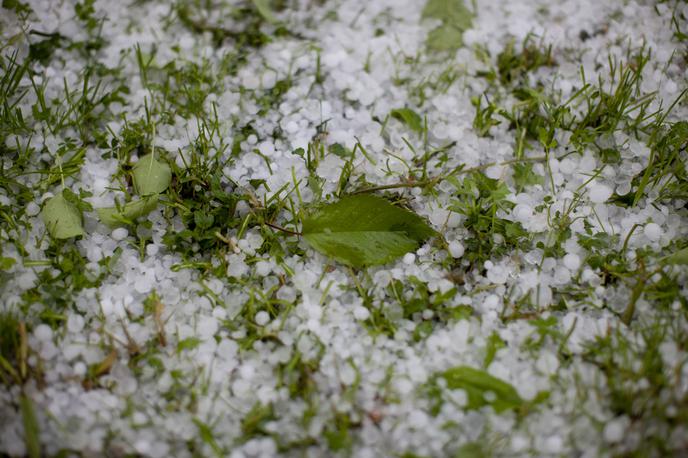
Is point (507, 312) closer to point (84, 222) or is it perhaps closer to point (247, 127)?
point (247, 127)

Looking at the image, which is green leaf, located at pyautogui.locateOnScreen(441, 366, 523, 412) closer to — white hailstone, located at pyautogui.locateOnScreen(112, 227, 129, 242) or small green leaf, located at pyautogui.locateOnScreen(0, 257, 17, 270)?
white hailstone, located at pyautogui.locateOnScreen(112, 227, 129, 242)

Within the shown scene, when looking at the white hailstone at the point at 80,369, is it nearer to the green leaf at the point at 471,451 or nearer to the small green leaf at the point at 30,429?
the small green leaf at the point at 30,429

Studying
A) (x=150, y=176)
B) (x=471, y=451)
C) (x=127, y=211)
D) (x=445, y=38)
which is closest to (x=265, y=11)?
(x=445, y=38)

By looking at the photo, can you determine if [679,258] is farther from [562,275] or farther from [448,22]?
[448,22]

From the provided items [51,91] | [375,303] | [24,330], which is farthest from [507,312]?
[51,91]

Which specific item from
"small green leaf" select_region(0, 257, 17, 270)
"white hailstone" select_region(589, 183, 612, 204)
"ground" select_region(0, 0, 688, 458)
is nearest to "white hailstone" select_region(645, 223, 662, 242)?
"ground" select_region(0, 0, 688, 458)

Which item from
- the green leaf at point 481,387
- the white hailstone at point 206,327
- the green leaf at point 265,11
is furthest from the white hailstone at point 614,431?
the green leaf at point 265,11

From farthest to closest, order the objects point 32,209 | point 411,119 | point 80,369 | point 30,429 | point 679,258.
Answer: point 411,119, point 32,209, point 679,258, point 80,369, point 30,429

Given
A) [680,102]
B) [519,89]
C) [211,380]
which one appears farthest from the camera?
[519,89]
